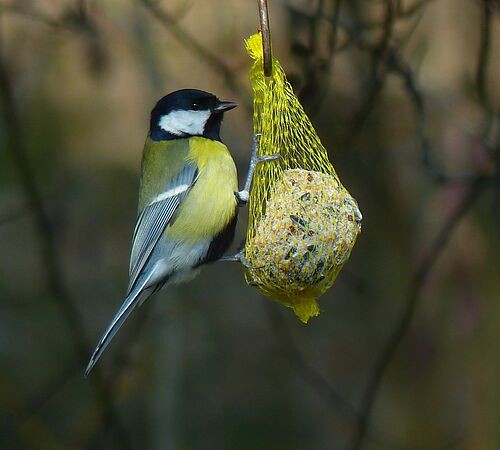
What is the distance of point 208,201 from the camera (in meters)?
2.62

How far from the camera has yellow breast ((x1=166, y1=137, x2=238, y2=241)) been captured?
2602 millimetres

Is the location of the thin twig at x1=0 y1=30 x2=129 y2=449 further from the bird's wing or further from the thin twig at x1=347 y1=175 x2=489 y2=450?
the thin twig at x1=347 y1=175 x2=489 y2=450

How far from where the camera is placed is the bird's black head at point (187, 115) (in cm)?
271

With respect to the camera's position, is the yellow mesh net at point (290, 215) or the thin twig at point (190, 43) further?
the thin twig at point (190, 43)

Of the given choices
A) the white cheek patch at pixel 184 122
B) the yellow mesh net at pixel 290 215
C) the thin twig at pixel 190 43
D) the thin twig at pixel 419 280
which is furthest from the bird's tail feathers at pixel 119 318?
the thin twig at pixel 419 280

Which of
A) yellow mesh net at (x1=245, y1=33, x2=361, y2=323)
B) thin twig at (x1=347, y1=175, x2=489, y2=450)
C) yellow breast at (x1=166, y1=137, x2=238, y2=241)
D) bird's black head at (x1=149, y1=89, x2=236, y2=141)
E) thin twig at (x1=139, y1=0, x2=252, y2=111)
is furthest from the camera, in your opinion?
thin twig at (x1=347, y1=175, x2=489, y2=450)

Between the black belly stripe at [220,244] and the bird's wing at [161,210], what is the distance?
0.16 metres

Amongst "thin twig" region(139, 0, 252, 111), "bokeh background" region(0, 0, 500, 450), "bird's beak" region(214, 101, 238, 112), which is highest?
"thin twig" region(139, 0, 252, 111)

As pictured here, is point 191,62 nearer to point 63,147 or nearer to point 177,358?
point 63,147

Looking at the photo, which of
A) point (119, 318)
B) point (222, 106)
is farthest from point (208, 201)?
point (119, 318)

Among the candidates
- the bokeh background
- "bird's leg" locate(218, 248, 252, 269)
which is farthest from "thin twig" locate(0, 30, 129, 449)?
"bird's leg" locate(218, 248, 252, 269)

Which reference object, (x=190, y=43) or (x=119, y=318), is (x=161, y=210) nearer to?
(x=119, y=318)

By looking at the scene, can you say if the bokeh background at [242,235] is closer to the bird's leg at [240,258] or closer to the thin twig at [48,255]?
the thin twig at [48,255]

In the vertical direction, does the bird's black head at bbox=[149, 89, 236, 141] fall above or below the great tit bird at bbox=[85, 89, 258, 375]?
above
